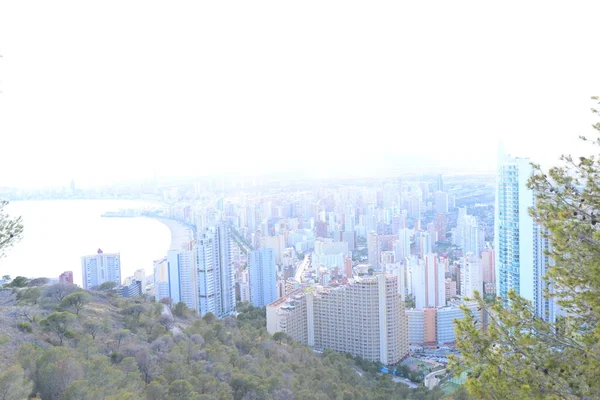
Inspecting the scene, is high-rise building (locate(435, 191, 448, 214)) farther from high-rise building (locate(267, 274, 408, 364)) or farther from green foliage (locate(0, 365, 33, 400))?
green foliage (locate(0, 365, 33, 400))

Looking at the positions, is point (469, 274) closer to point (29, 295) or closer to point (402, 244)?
point (402, 244)

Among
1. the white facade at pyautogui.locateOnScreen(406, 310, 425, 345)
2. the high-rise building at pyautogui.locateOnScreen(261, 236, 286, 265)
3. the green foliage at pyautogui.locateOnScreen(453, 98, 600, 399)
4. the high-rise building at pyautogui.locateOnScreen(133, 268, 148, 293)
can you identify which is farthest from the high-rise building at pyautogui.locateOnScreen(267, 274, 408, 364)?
the green foliage at pyautogui.locateOnScreen(453, 98, 600, 399)

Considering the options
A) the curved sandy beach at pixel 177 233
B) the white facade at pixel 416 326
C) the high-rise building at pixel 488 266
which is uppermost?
the curved sandy beach at pixel 177 233

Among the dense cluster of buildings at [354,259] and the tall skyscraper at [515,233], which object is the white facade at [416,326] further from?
the tall skyscraper at [515,233]

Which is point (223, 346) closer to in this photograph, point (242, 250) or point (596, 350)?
point (596, 350)

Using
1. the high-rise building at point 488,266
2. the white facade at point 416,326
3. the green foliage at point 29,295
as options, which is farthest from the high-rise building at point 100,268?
the high-rise building at point 488,266

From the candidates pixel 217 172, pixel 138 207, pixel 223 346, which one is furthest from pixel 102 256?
pixel 223 346
